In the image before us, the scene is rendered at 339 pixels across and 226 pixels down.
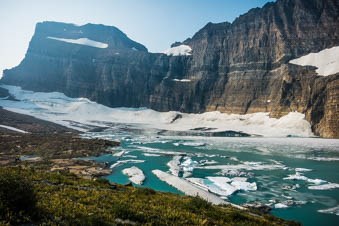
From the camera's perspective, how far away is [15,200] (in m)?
11.8

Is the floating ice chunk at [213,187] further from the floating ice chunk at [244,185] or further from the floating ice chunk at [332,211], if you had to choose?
the floating ice chunk at [332,211]

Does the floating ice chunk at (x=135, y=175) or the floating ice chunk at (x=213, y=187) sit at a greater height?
the floating ice chunk at (x=213, y=187)

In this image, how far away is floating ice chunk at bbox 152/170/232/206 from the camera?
40.4 m

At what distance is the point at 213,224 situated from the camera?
15.8 metres

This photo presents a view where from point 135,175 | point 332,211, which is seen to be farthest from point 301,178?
point 135,175

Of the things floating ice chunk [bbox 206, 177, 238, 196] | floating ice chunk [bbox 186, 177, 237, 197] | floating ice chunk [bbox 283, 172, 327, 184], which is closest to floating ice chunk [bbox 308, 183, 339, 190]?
floating ice chunk [bbox 283, 172, 327, 184]

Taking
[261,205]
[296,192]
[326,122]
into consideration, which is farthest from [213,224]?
[326,122]

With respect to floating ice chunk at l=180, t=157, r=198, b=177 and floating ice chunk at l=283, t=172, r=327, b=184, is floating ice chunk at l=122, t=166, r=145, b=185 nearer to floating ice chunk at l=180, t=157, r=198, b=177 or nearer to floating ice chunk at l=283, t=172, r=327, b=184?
floating ice chunk at l=180, t=157, r=198, b=177

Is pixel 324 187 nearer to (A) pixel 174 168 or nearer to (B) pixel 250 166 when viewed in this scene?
(B) pixel 250 166

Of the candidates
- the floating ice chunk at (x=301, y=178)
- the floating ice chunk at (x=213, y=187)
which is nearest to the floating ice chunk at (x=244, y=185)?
the floating ice chunk at (x=213, y=187)

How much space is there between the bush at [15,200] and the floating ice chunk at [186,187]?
28.7 m

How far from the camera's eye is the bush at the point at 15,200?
11234mm

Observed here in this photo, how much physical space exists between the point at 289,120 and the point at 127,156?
4978 inches

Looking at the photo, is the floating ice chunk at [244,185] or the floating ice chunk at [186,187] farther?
the floating ice chunk at [244,185]
